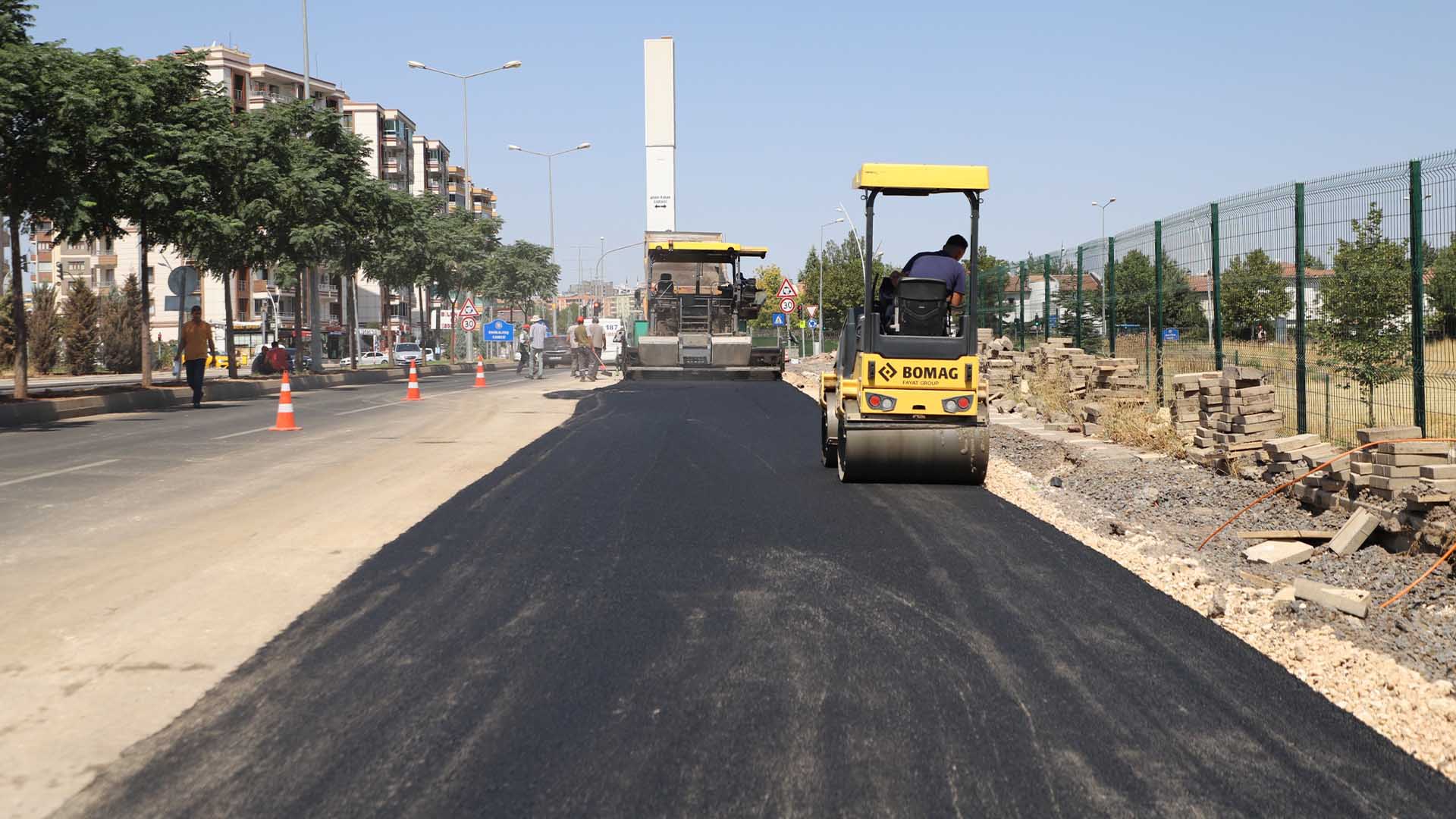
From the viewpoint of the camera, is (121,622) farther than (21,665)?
Yes

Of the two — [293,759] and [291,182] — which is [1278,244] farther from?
[291,182]

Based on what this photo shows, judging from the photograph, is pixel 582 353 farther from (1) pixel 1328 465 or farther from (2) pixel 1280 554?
(2) pixel 1280 554

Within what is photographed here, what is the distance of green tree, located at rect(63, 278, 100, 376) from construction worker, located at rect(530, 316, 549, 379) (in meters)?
20.8

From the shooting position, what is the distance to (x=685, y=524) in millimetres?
9156

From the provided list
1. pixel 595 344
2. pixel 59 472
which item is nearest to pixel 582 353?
pixel 595 344

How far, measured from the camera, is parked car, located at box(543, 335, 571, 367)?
53.6m

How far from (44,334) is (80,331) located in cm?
132

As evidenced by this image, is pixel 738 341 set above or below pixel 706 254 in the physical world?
below

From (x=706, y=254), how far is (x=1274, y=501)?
60.0 feet

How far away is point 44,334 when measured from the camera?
4853 cm

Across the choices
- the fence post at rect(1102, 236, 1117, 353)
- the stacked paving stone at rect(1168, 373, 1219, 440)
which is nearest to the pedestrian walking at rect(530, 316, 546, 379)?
the fence post at rect(1102, 236, 1117, 353)

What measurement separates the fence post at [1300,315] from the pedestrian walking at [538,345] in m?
27.5

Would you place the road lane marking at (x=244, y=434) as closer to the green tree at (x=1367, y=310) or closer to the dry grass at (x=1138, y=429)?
the dry grass at (x=1138, y=429)

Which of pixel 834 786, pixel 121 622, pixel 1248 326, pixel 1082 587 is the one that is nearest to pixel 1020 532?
pixel 1082 587
